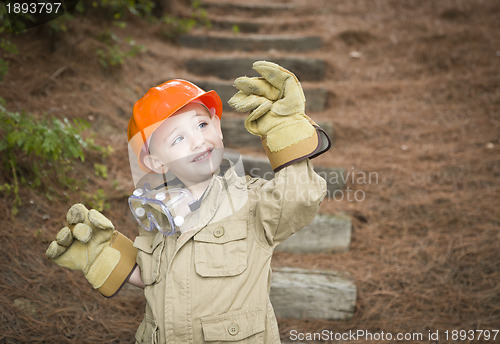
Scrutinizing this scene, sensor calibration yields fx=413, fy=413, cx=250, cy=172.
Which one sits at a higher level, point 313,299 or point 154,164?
point 154,164

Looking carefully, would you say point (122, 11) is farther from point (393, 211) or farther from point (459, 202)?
point (459, 202)

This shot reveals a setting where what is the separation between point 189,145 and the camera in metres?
1.63

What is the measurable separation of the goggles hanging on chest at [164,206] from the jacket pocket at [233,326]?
0.38 meters

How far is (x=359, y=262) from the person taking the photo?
115 inches

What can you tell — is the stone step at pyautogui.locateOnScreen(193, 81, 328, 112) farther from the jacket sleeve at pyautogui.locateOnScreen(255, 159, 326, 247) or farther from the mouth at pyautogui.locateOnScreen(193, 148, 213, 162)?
the jacket sleeve at pyautogui.locateOnScreen(255, 159, 326, 247)

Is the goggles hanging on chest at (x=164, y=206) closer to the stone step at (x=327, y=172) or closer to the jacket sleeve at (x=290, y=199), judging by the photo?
the jacket sleeve at (x=290, y=199)

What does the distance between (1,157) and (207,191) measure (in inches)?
78.4

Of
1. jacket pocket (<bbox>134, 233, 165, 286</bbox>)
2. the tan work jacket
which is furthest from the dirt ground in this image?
the tan work jacket

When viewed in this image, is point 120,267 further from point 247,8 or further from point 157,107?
point 247,8

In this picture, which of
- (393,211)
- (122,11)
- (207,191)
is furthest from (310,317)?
(122,11)

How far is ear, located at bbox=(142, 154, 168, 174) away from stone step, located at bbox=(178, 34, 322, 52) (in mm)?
4259

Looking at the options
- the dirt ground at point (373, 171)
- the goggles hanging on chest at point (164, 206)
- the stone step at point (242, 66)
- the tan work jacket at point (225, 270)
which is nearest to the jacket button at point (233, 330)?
the tan work jacket at point (225, 270)

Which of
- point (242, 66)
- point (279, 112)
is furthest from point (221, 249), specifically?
point (242, 66)

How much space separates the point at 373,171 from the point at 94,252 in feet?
8.57
